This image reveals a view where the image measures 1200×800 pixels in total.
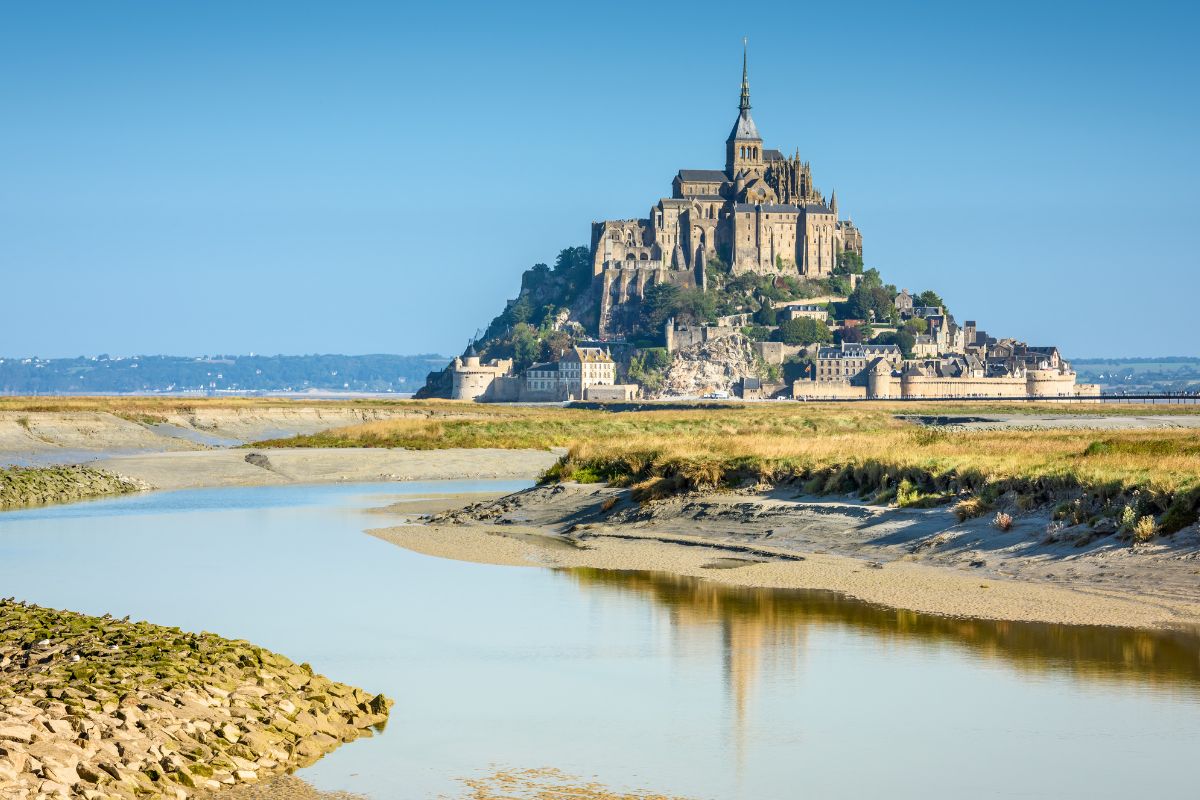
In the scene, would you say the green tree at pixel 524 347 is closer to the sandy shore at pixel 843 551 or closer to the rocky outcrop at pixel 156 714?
the sandy shore at pixel 843 551

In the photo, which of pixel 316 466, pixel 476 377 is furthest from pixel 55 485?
pixel 476 377

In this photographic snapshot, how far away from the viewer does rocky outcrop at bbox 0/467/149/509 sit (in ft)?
99.5

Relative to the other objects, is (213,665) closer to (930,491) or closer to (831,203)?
(930,491)

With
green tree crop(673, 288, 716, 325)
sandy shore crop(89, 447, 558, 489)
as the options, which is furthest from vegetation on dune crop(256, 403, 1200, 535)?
green tree crop(673, 288, 716, 325)

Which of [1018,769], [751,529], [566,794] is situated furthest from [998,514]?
[566,794]

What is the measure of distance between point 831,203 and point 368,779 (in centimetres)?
14209

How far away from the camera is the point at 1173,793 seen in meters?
8.82

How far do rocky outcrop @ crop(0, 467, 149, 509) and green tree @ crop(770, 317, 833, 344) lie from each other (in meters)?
107

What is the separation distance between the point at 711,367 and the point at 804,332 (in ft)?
29.3

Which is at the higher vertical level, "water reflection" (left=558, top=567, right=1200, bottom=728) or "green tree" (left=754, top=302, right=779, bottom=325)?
"green tree" (left=754, top=302, right=779, bottom=325)

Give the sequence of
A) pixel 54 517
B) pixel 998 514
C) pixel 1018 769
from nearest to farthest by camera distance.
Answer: pixel 1018 769 < pixel 998 514 < pixel 54 517

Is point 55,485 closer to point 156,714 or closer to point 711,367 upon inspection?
point 156,714

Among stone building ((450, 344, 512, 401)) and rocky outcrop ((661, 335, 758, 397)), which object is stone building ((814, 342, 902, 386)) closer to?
rocky outcrop ((661, 335, 758, 397))

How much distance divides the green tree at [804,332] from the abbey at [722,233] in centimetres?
846
